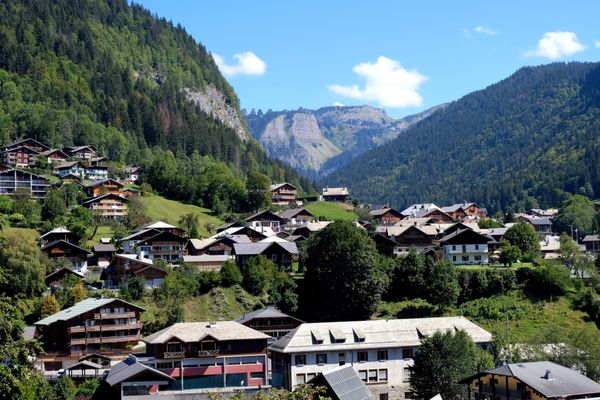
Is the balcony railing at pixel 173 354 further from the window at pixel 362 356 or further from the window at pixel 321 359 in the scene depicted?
the window at pixel 362 356

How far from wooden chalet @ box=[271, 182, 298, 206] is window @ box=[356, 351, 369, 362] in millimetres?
73662

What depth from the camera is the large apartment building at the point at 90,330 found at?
6150cm

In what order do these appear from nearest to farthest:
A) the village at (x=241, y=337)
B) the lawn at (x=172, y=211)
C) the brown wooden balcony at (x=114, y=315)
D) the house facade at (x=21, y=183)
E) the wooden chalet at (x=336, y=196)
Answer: the village at (x=241, y=337) → the brown wooden balcony at (x=114, y=315) → the lawn at (x=172, y=211) → the house facade at (x=21, y=183) → the wooden chalet at (x=336, y=196)

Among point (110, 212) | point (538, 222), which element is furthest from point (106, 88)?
point (538, 222)

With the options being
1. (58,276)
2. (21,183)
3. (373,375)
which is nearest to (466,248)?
(373,375)

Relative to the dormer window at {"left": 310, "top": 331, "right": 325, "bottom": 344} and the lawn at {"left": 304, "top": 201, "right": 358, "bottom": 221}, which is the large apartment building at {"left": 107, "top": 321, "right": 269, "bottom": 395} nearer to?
the dormer window at {"left": 310, "top": 331, "right": 325, "bottom": 344}

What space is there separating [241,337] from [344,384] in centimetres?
2091

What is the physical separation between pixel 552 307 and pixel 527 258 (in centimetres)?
1262

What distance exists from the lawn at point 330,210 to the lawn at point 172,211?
17.7m

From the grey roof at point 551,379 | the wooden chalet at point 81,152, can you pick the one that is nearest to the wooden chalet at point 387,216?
the wooden chalet at point 81,152

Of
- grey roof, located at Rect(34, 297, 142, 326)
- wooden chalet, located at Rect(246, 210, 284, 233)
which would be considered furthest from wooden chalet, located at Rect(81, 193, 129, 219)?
grey roof, located at Rect(34, 297, 142, 326)

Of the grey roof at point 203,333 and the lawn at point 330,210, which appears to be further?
the lawn at point 330,210

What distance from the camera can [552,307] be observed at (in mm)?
69438

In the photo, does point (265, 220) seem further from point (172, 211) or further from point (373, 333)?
point (373, 333)
